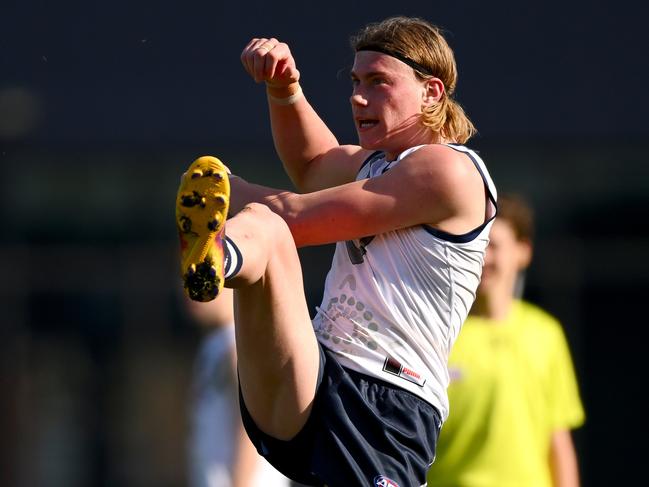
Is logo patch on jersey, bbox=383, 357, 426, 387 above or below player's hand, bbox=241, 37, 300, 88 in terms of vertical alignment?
below

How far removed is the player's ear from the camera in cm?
444

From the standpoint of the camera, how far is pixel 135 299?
12406 millimetres

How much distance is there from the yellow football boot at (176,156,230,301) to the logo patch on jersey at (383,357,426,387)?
91 centimetres

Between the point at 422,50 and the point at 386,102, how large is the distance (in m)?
0.23

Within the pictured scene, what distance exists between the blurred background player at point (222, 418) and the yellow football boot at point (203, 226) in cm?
289

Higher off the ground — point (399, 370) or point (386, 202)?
point (386, 202)

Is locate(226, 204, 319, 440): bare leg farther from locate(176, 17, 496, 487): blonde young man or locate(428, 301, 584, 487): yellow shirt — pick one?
locate(428, 301, 584, 487): yellow shirt

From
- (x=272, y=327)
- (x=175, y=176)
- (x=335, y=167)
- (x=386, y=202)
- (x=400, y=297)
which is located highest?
(x=175, y=176)

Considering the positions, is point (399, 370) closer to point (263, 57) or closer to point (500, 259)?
point (263, 57)

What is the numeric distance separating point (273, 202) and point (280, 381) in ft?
1.93

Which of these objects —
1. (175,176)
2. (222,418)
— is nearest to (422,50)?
(222,418)

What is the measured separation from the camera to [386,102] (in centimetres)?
436

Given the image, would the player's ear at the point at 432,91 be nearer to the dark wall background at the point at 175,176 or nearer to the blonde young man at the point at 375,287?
the blonde young man at the point at 375,287

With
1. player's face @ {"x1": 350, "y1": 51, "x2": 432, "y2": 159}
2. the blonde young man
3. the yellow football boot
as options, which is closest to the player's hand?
the blonde young man
